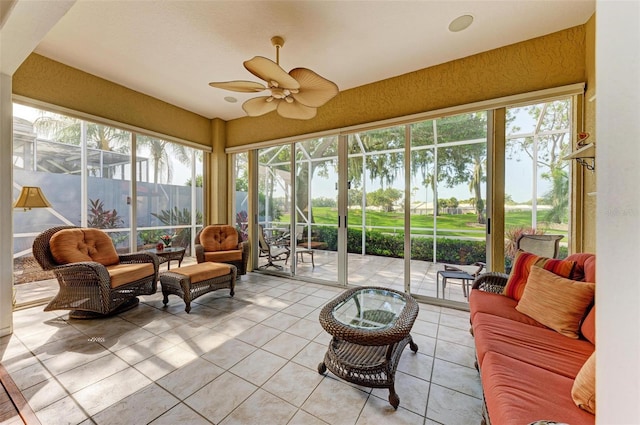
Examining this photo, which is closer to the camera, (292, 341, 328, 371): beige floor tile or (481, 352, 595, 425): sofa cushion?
(481, 352, 595, 425): sofa cushion

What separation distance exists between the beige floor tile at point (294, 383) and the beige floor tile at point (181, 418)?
418 mm

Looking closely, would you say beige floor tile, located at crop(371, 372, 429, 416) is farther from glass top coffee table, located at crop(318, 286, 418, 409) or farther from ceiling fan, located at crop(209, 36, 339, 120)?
ceiling fan, located at crop(209, 36, 339, 120)

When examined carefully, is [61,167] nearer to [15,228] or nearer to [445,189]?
[15,228]

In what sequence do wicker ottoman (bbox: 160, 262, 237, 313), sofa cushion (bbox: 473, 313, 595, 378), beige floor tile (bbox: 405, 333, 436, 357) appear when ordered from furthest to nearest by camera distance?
wicker ottoman (bbox: 160, 262, 237, 313)
beige floor tile (bbox: 405, 333, 436, 357)
sofa cushion (bbox: 473, 313, 595, 378)

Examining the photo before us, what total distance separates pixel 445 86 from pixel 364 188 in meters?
1.93

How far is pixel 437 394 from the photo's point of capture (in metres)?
1.63

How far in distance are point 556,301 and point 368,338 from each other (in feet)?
4.37

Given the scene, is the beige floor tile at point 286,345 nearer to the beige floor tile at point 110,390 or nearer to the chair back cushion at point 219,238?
the beige floor tile at point 110,390

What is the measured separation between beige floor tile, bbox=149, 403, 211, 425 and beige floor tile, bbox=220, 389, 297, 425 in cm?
15

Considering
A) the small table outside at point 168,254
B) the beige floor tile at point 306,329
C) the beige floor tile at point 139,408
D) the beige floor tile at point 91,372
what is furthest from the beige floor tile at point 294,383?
the small table outside at point 168,254

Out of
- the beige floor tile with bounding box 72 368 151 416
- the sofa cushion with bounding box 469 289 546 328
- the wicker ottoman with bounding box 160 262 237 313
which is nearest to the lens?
the beige floor tile with bounding box 72 368 151 416

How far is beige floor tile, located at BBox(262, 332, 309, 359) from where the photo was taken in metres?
2.10

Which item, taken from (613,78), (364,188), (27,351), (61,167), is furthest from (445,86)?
(61,167)

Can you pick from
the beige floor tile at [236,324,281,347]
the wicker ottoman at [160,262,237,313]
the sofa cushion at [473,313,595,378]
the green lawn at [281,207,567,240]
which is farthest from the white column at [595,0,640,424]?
the wicker ottoman at [160,262,237,313]
